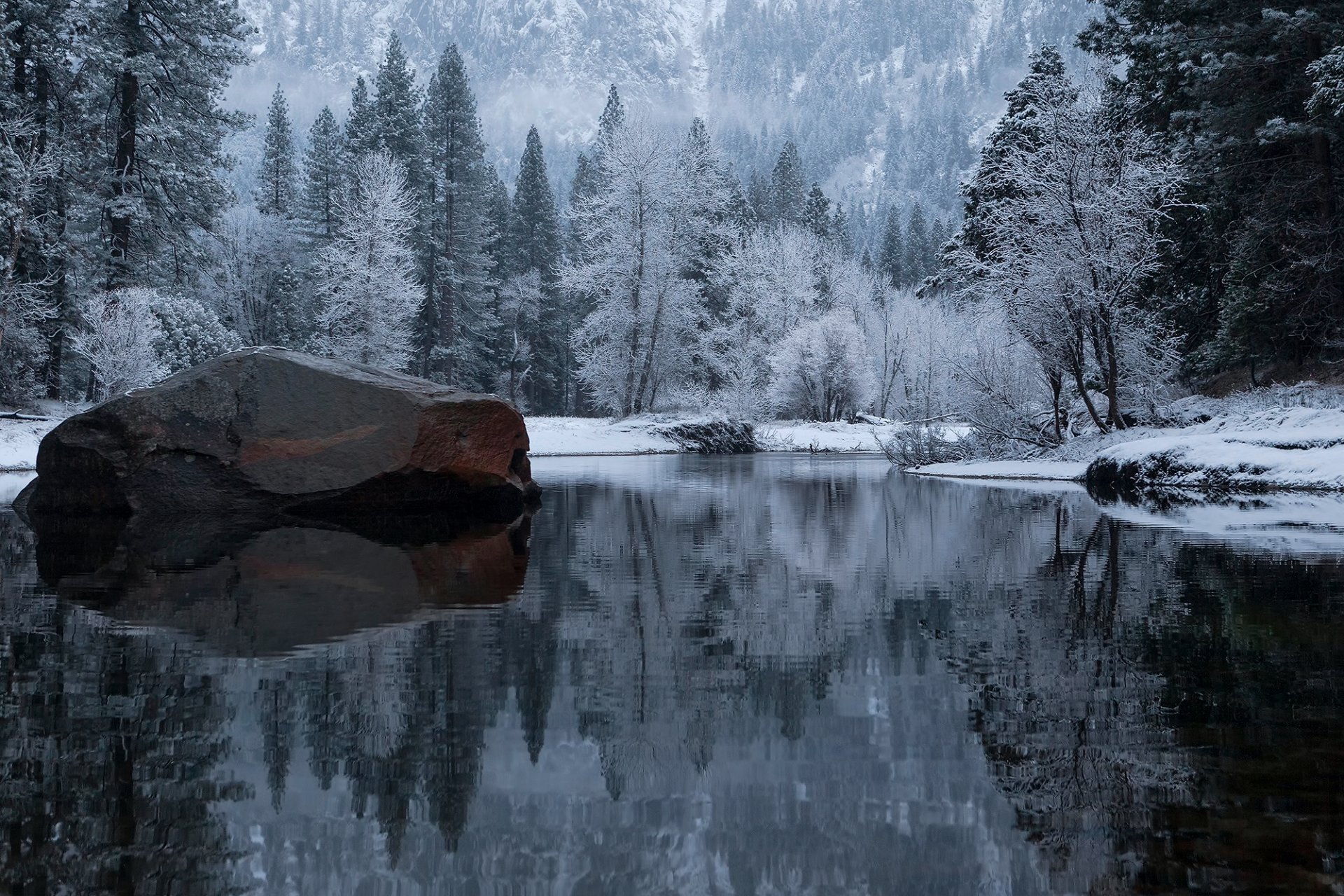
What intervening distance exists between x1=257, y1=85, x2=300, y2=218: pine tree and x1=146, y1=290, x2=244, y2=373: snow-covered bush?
3069 centimetres

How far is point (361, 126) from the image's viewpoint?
46938 mm

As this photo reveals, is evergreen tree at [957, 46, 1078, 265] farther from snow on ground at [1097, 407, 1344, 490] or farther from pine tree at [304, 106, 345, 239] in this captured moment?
pine tree at [304, 106, 345, 239]

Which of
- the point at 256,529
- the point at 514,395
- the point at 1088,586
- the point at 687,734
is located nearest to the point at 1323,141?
the point at 1088,586

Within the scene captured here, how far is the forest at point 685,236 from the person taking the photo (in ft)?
62.3

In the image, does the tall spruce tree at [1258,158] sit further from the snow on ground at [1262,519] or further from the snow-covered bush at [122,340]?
the snow-covered bush at [122,340]

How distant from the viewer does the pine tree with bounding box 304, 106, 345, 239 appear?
49.3 meters

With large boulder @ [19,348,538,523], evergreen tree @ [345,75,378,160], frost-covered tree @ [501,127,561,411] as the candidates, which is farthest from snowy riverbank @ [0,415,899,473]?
frost-covered tree @ [501,127,561,411]

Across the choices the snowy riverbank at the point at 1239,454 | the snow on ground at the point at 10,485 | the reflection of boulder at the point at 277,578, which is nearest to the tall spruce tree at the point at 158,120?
the snow on ground at the point at 10,485

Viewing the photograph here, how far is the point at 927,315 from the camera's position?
188 ft

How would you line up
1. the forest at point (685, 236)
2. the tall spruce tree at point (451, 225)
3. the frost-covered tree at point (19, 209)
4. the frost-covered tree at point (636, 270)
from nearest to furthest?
the forest at point (685, 236), the frost-covered tree at point (19, 209), the frost-covered tree at point (636, 270), the tall spruce tree at point (451, 225)

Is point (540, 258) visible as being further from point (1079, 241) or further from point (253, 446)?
point (253, 446)

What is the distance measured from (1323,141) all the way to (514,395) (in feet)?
154

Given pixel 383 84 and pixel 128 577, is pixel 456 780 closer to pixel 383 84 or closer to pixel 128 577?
pixel 128 577

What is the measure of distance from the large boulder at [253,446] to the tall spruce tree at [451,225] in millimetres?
37197
